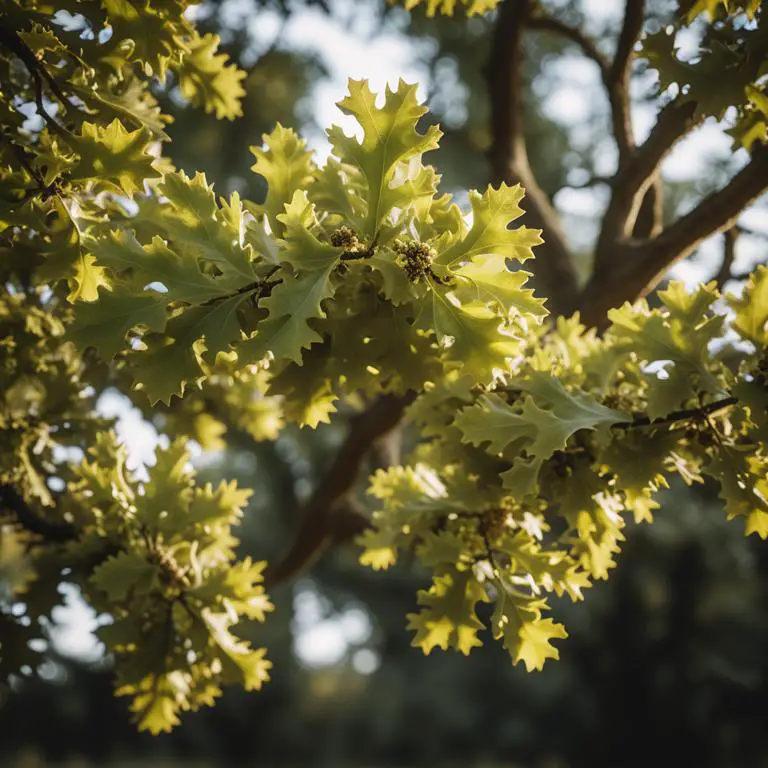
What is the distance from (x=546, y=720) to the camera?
1341 centimetres

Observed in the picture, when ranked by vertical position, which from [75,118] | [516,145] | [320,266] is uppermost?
[516,145]

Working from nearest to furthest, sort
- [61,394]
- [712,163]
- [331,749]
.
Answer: [61,394]
[712,163]
[331,749]

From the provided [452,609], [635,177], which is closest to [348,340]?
[452,609]

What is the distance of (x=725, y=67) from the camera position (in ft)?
7.43

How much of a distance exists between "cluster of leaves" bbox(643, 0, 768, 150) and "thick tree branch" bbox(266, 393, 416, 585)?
1.97m

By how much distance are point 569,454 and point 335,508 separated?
2246 millimetres

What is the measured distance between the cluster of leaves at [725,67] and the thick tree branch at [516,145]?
4.19 ft

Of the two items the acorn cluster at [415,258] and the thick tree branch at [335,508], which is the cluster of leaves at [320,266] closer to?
the acorn cluster at [415,258]

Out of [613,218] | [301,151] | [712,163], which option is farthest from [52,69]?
[712,163]

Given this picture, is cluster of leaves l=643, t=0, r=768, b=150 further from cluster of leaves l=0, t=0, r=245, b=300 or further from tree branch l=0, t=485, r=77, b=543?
tree branch l=0, t=485, r=77, b=543

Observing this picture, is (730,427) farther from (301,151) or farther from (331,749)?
(331,749)

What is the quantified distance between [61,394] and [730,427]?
2118 mm

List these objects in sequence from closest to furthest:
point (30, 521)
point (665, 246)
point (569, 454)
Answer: point (569, 454)
point (30, 521)
point (665, 246)

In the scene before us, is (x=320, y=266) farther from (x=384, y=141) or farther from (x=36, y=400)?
(x=36, y=400)
